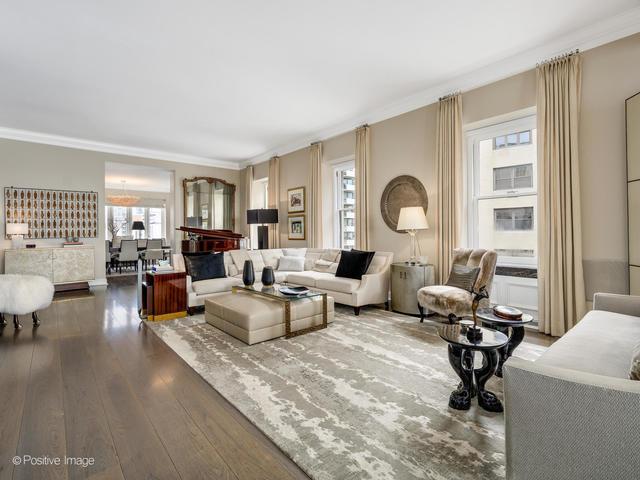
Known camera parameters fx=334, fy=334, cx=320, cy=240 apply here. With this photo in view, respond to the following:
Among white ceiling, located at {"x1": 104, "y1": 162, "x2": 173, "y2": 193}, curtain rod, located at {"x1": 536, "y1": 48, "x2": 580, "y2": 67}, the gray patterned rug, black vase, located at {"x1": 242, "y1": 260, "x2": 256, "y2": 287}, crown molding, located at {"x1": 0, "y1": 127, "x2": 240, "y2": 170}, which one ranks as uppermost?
crown molding, located at {"x1": 0, "y1": 127, "x2": 240, "y2": 170}

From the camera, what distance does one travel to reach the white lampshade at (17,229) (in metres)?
5.86

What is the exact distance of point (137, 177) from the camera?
9.90 metres

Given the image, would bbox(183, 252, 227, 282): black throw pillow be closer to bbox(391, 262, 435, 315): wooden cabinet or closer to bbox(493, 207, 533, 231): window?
bbox(391, 262, 435, 315): wooden cabinet

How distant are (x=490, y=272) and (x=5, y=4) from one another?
5067 millimetres

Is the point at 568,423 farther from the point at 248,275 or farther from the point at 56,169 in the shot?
the point at 56,169

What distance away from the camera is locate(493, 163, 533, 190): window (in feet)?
13.0

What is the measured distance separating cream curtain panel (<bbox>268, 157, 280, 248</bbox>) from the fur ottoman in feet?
14.3

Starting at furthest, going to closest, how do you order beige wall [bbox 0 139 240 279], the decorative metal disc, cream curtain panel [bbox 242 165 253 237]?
cream curtain panel [bbox 242 165 253 237], beige wall [bbox 0 139 240 279], the decorative metal disc

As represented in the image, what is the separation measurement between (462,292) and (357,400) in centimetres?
196

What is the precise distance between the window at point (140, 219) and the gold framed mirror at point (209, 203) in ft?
17.3

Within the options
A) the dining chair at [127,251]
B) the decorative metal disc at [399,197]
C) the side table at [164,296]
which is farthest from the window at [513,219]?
the dining chair at [127,251]

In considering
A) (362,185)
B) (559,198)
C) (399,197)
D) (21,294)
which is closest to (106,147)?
(21,294)

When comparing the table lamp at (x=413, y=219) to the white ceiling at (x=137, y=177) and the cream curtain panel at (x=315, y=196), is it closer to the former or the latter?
the cream curtain panel at (x=315, y=196)

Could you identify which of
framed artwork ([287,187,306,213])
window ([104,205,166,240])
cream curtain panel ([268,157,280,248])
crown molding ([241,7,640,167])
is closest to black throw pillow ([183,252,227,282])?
framed artwork ([287,187,306,213])
